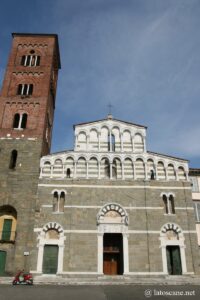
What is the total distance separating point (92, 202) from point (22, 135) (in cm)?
889

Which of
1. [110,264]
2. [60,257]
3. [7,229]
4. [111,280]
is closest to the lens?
[111,280]

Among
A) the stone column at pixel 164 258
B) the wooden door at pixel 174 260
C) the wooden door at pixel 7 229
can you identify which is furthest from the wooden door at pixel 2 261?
the wooden door at pixel 174 260

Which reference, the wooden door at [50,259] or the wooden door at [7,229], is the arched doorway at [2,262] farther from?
the wooden door at [50,259]

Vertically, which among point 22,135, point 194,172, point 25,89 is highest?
point 25,89

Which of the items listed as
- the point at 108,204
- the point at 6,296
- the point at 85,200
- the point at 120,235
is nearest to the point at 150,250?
the point at 120,235

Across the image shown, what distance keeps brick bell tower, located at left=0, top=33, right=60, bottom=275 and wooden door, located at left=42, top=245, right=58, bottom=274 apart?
111 centimetres

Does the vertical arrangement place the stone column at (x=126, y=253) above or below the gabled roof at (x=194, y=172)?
below

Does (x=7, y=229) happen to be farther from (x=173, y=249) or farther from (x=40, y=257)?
(x=173, y=249)

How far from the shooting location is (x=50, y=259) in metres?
20.0

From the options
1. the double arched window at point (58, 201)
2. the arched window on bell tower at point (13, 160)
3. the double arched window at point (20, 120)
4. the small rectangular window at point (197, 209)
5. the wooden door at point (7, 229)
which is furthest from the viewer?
the double arched window at point (20, 120)

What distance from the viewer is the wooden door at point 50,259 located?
64.5 feet

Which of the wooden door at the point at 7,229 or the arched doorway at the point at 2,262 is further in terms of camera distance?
the wooden door at the point at 7,229

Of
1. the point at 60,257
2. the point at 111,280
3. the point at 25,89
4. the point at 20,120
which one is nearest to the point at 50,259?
the point at 60,257

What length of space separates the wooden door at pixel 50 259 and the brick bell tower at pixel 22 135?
1107 millimetres
